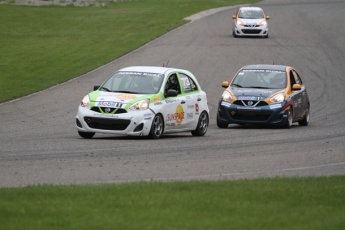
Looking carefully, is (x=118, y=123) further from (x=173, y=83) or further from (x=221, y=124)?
(x=221, y=124)

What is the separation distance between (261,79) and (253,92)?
1.10 meters

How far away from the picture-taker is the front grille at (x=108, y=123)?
1728 centimetres

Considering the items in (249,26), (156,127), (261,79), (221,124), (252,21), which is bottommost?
(249,26)

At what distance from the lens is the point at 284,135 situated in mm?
19703

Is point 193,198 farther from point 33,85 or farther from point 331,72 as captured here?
point 331,72

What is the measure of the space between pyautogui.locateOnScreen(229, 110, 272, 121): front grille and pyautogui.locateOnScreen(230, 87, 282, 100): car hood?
1.28 ft

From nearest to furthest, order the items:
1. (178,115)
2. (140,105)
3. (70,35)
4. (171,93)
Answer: (140,105), (171,93), (178,115), (70,35)

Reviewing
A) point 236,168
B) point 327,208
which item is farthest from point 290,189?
point 236,168

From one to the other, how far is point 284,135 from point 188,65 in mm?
16023

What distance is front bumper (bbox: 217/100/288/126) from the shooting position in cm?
2158

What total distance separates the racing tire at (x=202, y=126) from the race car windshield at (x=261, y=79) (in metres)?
2.84

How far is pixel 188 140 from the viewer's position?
1809 cm

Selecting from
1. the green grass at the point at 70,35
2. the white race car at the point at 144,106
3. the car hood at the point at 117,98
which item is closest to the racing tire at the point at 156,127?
the white race car at the point at 144,106

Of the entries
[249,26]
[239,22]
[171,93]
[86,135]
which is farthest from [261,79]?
[249,26]
